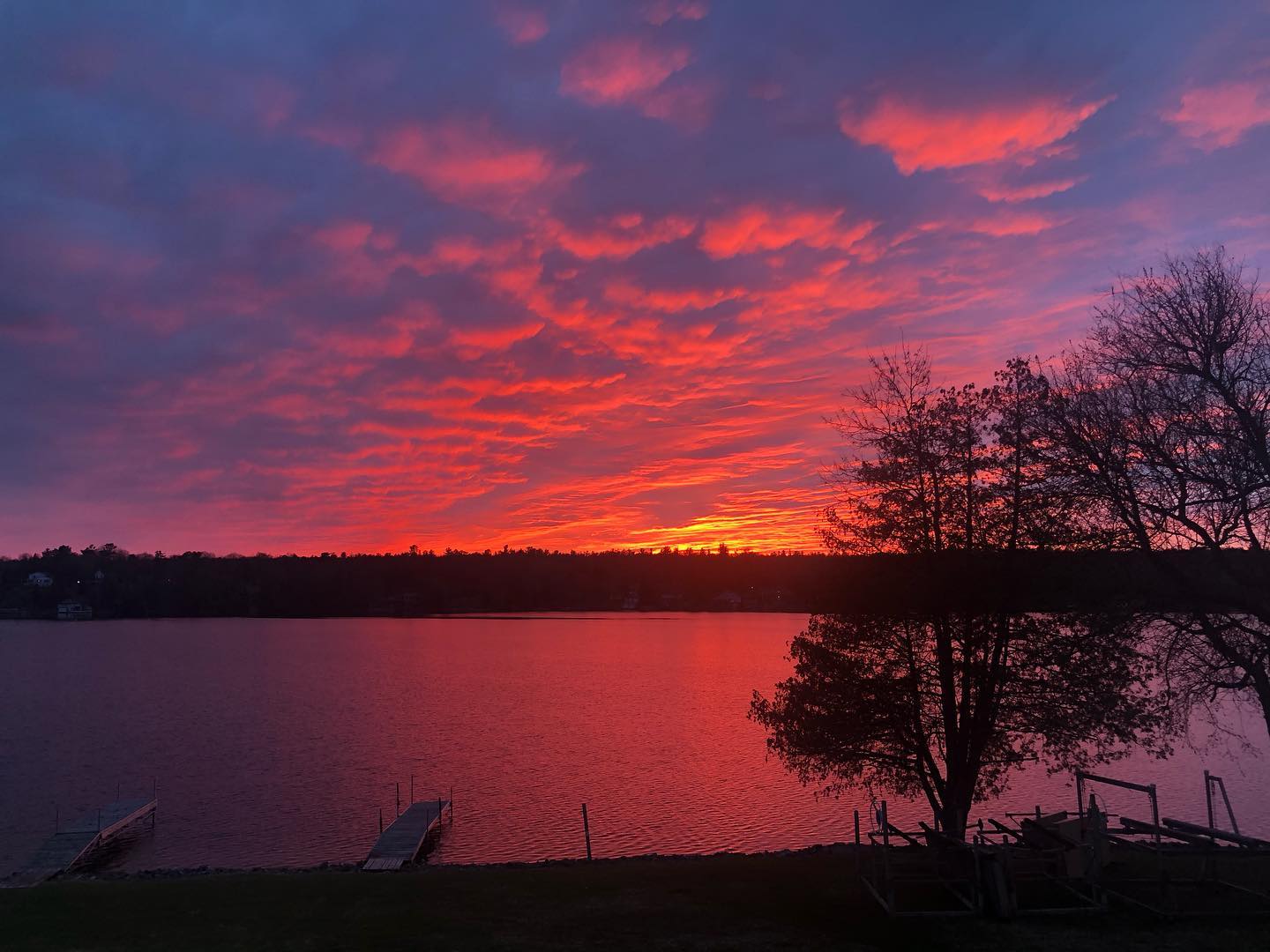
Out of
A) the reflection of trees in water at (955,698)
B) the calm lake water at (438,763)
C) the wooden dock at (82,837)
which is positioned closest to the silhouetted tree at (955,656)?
the reflection of trees in water at (955,698)

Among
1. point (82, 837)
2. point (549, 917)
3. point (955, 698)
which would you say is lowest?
point (82, 837)

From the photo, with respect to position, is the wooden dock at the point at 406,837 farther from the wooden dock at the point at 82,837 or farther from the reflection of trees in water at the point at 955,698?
the reflection of trees in water at the point at 955,698

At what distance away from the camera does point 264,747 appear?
60.6 m

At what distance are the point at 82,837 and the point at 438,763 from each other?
2240cm

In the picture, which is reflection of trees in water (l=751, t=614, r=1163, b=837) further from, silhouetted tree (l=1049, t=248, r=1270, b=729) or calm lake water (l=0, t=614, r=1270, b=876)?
calm lake water (l=0, t=614, r=1270, b=876)

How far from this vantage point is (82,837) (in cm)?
3734

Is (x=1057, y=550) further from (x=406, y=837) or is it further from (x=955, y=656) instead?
(x=406, y=837)

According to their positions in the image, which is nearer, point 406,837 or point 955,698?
point 955,698

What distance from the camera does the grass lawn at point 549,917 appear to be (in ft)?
52.2

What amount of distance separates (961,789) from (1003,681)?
338 centimetres

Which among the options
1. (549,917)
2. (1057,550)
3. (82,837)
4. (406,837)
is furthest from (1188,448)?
(82,837)

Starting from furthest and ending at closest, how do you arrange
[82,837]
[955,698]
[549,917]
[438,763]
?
→ 1. [438,763]
2. [82,837]
3. [955,698]
4. [549,917]

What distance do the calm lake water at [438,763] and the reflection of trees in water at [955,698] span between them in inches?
566

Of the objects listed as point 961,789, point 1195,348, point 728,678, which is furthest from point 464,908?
point 728,678
